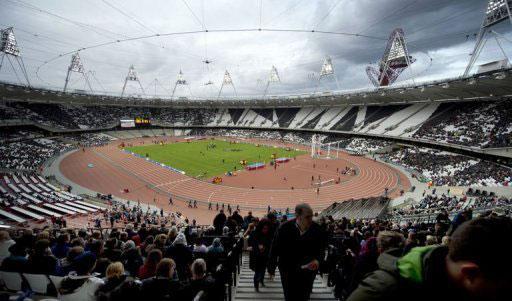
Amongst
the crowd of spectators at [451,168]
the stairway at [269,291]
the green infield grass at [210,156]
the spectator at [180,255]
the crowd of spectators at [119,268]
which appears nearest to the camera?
the crowd of spectators at [119,268]

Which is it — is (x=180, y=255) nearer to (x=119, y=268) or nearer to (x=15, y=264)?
(x=119, y=268)

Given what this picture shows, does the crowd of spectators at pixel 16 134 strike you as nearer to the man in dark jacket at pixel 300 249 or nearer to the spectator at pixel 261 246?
the spectator at pixel 261 246

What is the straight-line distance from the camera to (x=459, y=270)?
4.36 feet

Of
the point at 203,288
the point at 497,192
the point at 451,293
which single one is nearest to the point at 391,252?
the point at 451,293

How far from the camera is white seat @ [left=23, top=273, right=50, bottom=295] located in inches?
177

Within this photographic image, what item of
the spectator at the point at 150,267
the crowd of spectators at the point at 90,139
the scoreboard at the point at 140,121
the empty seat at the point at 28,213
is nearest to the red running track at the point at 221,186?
the empty seat at the point at 28,213

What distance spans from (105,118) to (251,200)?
7278cm

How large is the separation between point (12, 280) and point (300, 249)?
498cm

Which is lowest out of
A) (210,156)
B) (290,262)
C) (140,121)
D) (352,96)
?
(210,156)

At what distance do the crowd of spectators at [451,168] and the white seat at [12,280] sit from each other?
34795 millimetres

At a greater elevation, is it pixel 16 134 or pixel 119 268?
pixel 119 268

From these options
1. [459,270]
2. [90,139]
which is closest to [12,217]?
[459,270]

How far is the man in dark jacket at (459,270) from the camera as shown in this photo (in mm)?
1263

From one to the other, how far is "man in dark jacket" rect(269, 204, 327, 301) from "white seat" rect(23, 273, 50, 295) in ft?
12.7
